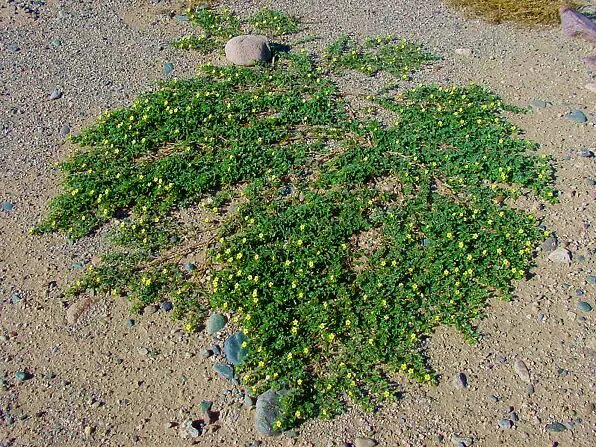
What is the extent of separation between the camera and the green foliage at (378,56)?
29.5ft

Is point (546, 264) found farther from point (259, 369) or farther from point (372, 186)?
point (259, 369)

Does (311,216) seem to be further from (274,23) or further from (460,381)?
(274,23)

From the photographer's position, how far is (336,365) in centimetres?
548

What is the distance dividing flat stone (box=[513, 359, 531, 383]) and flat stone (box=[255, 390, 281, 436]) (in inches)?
77.7

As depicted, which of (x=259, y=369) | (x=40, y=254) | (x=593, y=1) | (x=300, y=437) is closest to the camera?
(x=300, y=437)

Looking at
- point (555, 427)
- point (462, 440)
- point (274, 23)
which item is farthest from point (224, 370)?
point (274, 23)

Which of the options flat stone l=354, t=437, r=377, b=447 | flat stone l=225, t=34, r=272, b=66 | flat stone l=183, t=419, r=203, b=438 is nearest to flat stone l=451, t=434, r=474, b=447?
flat stone l=354, t=437, r=377, b=447

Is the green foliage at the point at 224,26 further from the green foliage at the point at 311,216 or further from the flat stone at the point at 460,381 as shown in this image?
the flat stone at the point at 460,381

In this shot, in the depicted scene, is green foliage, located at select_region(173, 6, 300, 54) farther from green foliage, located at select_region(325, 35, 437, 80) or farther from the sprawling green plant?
the sprawling green plant

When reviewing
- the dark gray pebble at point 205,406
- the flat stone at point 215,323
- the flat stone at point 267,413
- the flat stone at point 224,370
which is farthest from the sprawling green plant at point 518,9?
the dark gray pebble at point 205,406

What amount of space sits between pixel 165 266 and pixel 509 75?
535 cm

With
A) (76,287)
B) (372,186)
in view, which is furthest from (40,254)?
(372,186)

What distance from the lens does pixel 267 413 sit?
5.20 meters

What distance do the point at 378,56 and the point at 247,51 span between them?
178 centimetres
